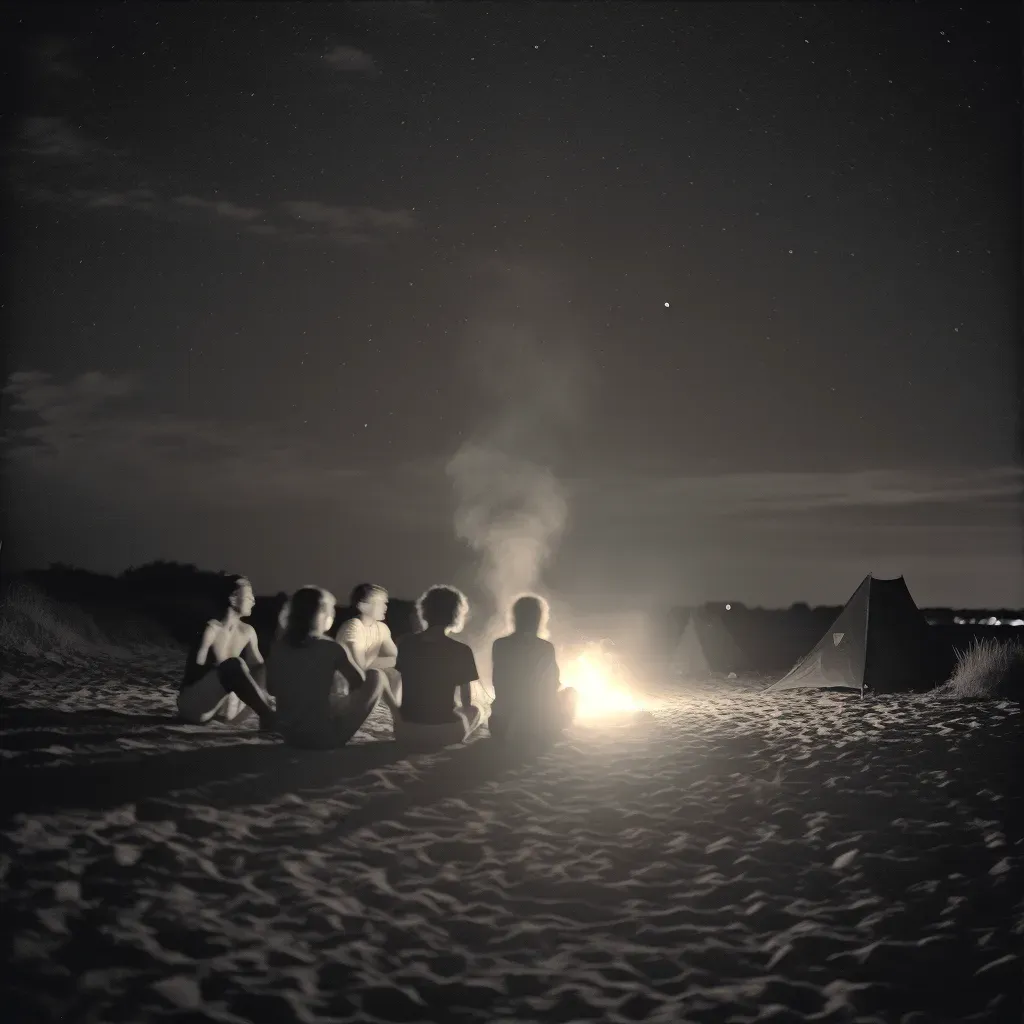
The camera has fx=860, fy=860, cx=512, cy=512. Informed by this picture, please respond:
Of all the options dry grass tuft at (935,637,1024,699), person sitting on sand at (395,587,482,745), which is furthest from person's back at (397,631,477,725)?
dry grass tuft at (935,637,1024,699)

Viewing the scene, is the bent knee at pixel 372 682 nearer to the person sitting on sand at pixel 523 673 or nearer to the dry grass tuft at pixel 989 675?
the person sitting on sand at pixel 523 673

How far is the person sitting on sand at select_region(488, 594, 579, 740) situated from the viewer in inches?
295

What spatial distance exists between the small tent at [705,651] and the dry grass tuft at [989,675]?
20.8 feet

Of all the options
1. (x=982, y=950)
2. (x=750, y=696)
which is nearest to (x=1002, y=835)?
(x=982, y=950)

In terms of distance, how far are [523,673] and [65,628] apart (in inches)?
524

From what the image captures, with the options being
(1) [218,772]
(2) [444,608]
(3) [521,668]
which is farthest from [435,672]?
(1) [218,772]

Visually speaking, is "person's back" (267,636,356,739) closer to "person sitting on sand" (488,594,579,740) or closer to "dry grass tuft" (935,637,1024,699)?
"person sitting on sand" (488,594,579,740)

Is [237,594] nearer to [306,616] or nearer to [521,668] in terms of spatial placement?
[306,616]

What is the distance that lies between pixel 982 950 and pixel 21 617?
15.8 metres

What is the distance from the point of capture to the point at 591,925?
4.70m

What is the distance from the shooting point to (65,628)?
56.4 feet

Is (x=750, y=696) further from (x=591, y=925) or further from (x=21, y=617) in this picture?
(x=21, y=617)

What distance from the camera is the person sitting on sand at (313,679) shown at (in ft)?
21.2

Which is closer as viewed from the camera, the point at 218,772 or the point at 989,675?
the point at 218,772
